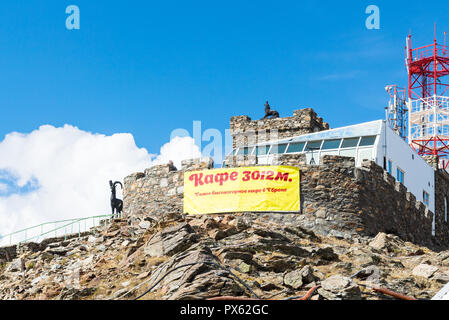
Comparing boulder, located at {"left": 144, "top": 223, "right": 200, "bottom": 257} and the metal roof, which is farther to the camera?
the metal roof

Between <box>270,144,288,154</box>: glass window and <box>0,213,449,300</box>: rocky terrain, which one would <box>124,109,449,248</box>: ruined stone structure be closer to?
<box>0,213,449,300</box>: rocky terrain

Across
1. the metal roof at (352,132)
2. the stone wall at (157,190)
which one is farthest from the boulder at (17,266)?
the metal roof at (352,132)

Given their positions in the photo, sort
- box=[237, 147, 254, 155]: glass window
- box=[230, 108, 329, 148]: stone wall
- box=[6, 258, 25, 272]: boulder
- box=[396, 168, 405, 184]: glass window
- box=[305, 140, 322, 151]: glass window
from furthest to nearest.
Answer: box=[230, 108, 329, 148]: stone wall → box=[237, 147, 254, 155]: glass window → box=[396, 168, 405, 184]: glass window → box=[305, 140, 322, 151]: glass window → box=[6, 258, 25, 272]: boulder

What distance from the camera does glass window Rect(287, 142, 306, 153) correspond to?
33625 mm

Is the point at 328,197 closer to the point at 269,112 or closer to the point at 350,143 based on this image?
the point at 350,143

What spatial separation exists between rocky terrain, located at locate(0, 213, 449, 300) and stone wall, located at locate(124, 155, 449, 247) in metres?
0.80

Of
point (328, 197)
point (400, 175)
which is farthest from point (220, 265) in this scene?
point (400, 175)

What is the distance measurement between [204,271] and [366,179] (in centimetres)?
1306

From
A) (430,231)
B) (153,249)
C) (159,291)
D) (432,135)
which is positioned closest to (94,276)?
(153,249)

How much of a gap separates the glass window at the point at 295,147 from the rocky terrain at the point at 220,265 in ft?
24.8

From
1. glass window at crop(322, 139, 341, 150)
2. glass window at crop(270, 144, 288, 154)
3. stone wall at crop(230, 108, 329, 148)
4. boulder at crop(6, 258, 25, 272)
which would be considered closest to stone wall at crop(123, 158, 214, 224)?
boulder at crop(6, 258, 25, 272)

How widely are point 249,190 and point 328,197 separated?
10.6ft

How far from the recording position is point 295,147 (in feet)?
111

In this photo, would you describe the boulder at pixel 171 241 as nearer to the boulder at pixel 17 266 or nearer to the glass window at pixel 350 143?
the boulder at pixel 17 266
